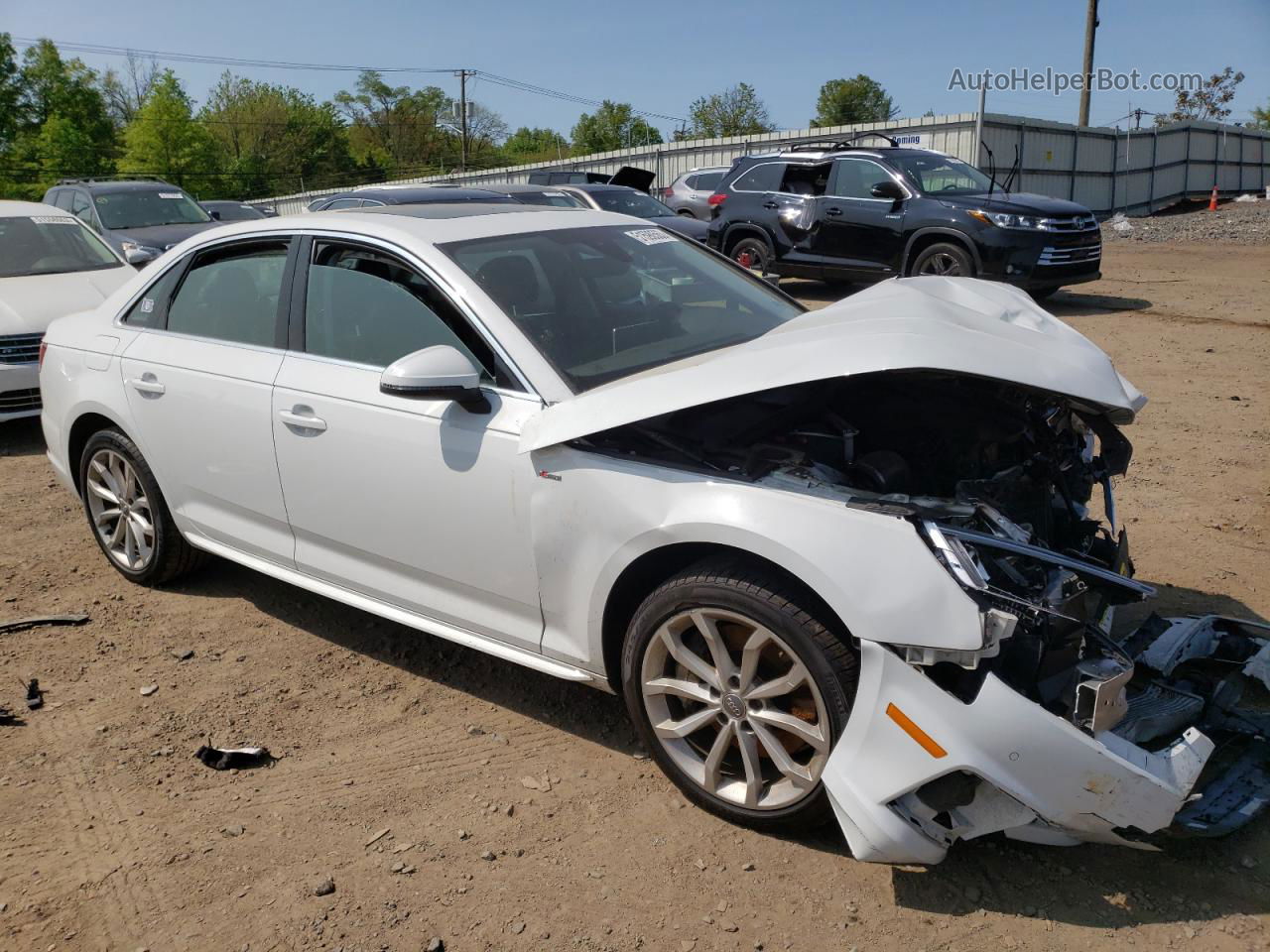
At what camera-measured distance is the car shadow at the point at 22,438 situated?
26.0 ft

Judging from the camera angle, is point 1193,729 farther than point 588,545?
No

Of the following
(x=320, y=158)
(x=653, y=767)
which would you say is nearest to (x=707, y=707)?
(x=653, y=767)

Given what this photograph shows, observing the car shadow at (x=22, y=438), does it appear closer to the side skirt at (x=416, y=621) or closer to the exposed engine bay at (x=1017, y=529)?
the side skirt at (x=416, y=621)

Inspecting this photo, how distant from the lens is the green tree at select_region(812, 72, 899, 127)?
77125 mm

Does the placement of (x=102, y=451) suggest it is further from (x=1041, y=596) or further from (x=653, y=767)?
(x=1041, y=596)

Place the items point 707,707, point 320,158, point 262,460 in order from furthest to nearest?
1. point 320,158
2. point 262,460
3. point 707,707

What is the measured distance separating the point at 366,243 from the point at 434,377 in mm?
947

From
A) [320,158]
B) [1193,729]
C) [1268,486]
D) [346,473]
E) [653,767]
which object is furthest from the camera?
[320,158]

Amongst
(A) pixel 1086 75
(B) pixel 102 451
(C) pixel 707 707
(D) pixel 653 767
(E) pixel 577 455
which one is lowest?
(D) pixel 653 767

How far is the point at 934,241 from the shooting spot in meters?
12.3

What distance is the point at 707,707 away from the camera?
120 inches

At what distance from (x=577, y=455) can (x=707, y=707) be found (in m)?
0.84

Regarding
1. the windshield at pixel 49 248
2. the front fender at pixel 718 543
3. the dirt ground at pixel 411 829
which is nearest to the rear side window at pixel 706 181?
the windshield at pixel 49 248

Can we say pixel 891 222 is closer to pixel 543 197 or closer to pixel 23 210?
pixel 543 197
